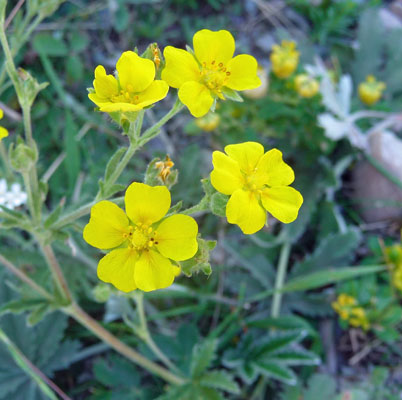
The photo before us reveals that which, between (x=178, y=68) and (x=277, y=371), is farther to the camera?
(x=277, y=371)

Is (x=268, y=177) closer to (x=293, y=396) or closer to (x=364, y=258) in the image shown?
(x=293, y=396)

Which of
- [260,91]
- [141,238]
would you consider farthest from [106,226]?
[260,91]

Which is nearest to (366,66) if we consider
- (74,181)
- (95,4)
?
(95,4)

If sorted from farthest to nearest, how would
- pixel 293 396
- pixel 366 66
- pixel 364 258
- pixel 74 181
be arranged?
A: pixel 366 66 → pixel 364 258 → pixel 74 181 → pixel 293 396

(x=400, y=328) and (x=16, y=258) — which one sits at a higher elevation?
(x=16, y=258)

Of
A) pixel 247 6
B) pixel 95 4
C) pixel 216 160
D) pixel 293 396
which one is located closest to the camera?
pixel 216 160

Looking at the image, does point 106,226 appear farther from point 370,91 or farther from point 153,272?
point 370,91

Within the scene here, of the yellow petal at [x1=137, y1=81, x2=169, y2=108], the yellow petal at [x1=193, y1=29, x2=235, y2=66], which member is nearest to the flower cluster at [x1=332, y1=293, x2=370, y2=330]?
the yellow petal at [x1=193, y1=29, x2=235, y2=66]
